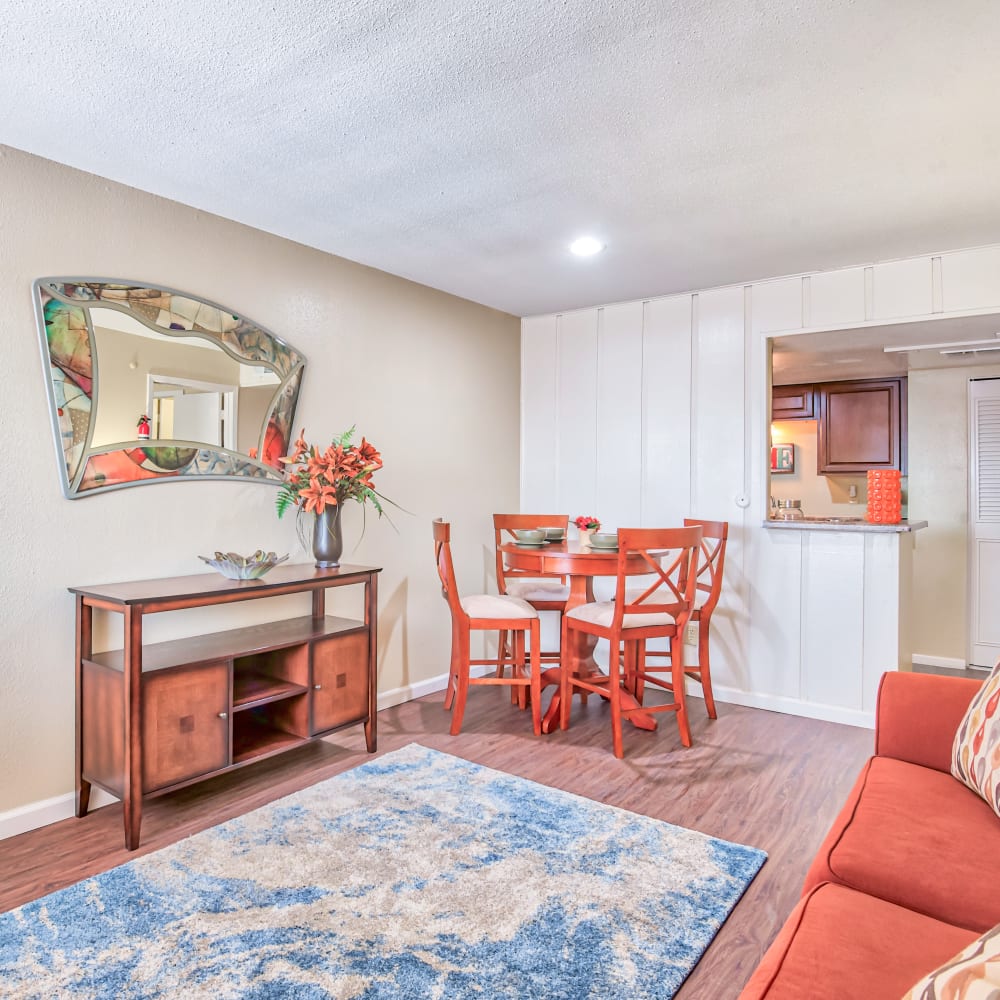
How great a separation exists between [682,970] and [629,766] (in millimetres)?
1297

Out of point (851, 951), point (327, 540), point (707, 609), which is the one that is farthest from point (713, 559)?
point (851, 951)

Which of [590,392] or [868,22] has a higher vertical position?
[868,22]

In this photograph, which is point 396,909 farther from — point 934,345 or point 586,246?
point 934,345

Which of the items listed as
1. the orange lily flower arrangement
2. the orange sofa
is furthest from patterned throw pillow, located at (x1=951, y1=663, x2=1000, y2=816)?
the orange lily flower arrangement

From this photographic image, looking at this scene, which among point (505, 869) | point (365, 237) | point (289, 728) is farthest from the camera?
point (365, 237)

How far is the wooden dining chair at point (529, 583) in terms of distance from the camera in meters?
3.87

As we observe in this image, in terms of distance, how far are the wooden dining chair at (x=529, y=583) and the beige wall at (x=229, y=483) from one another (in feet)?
0.89

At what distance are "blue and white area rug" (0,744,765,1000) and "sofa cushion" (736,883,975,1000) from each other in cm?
65

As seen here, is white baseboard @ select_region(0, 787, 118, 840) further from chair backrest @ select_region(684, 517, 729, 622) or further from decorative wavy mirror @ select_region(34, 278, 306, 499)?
chair backrest @ select_region(684, 517, 729, 622)

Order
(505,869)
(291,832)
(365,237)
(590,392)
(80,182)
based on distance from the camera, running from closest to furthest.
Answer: (505,869), (291,832), (80,182), (365,237), (590,392)

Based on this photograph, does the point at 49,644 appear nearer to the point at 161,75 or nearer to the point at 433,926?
the point at 433,926

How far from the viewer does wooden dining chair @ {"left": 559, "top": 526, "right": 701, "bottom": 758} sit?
304cm

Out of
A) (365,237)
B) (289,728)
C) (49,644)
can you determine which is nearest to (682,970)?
(289,728)

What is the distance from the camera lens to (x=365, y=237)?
3.22 m
